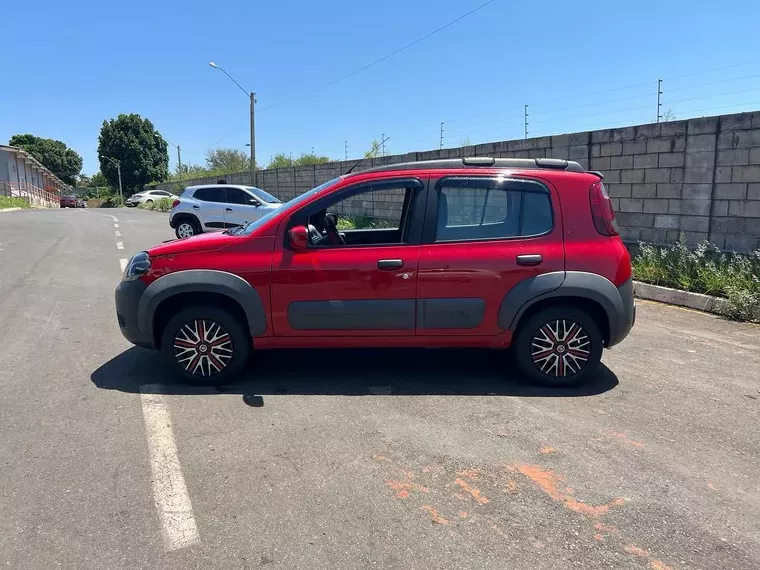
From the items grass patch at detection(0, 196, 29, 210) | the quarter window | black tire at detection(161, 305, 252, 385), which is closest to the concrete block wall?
the quarter window

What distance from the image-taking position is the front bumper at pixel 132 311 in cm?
465

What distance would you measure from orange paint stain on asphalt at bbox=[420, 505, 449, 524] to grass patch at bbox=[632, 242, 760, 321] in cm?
573

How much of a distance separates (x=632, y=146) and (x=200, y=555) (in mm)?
8806

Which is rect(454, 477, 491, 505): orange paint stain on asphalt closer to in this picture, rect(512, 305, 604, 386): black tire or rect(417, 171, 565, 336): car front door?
rect(417, 171, 565, 336): car front door

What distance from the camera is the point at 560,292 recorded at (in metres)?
4.52

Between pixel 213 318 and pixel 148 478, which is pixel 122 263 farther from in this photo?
pixel 148 478

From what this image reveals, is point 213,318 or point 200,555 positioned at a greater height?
point 213,318

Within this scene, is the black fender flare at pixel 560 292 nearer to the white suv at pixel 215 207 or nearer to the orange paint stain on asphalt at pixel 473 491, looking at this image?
the orange paint stain on asphalt at pixel 473 491

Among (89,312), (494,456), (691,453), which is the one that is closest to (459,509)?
(494,456)

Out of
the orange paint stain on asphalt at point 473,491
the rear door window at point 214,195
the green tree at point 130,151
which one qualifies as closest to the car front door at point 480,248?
the orange paint stain on asphalt at point 473,491

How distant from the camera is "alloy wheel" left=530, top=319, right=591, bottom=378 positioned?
4.67m

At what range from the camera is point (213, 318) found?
15.1 ft

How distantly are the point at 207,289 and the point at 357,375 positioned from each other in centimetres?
147

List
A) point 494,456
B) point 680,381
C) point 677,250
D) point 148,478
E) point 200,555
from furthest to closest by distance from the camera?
point 677,250 < point 680,381 < point 494,456 < point 148,478 < point 200,555
